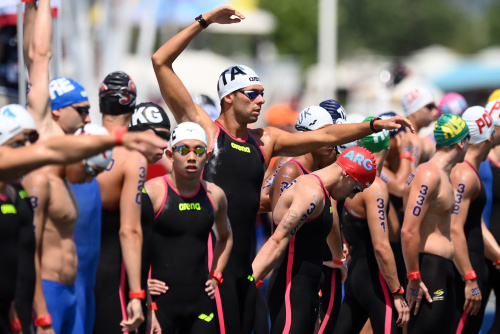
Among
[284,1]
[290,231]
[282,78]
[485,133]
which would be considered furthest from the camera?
[284,1]

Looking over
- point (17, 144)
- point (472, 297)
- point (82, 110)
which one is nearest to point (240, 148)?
point (82, 110)

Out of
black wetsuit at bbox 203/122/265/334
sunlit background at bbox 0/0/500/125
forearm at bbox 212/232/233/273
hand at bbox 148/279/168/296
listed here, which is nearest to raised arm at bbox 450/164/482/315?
black wetsuit at bbox 203/122/265/334

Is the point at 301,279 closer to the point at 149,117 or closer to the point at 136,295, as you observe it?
the point at 136,295

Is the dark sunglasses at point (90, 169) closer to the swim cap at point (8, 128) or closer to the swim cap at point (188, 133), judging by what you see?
the swim cap at point (8, 128)

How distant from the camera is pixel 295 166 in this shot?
8.19 m

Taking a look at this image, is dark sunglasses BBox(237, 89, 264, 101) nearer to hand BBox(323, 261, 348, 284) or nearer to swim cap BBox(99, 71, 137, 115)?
swim cap BBox(99, 71, 137, 115)

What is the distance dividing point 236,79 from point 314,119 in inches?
51.9

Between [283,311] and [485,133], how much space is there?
2.90m

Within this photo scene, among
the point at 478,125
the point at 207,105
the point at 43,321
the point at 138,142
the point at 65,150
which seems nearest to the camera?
the point at 138,142

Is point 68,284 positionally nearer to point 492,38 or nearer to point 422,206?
point 422,206

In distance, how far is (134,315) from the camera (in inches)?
249

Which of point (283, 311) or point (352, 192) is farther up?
point (352, 192)

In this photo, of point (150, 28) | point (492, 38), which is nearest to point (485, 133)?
point (150, 28)

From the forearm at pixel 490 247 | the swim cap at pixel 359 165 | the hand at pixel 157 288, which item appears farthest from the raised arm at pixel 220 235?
the forearm at pixel 490 247
